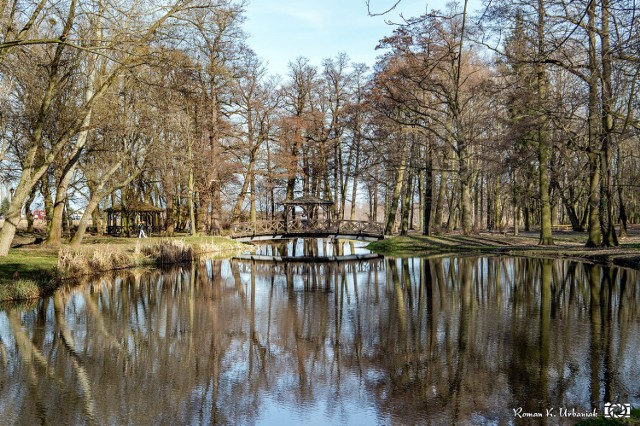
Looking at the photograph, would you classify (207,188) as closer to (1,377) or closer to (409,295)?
(409,295)

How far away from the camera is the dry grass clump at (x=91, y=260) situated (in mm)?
17406

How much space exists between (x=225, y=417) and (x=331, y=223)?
32473 mm

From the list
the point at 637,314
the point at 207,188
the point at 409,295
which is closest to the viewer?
the point at 637,314

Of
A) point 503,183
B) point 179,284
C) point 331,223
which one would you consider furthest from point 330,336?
point 503,183

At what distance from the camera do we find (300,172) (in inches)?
1706

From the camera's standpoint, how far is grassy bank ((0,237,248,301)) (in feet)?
46.5

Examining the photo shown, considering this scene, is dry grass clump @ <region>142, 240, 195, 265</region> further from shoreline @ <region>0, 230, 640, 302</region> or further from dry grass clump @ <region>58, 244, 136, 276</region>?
dry grass clump @ <region>58, 244, 136, 276</region>

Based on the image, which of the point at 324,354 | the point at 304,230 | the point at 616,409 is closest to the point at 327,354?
the point at 324,354

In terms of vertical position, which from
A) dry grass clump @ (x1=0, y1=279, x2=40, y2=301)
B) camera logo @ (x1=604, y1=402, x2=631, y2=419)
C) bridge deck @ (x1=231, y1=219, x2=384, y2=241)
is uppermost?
bridge deck @ (x1=231, y1=219, x2=384, y2=241)

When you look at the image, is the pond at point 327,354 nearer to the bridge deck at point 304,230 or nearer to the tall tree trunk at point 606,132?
the tall tree trunk at point 606,132

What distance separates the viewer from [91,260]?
19078 millimetres

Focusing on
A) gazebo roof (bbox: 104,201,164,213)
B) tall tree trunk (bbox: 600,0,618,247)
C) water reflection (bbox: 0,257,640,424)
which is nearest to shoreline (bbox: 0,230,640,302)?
tall tree trunk (bbox: 600,0,618,247)

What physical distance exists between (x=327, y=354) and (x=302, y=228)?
29095 millimetres

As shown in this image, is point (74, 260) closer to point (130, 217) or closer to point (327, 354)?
point (327, 354)
